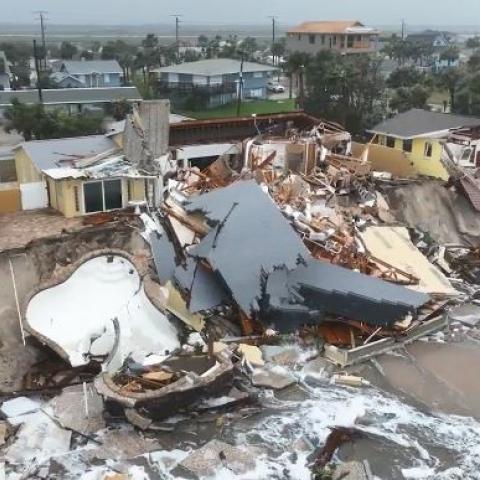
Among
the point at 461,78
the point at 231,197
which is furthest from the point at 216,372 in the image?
the point at 461,78

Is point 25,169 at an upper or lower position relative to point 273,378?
upper

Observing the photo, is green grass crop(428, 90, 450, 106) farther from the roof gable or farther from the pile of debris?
the pile of debris

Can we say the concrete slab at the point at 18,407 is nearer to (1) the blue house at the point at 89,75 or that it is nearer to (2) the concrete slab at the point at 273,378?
(2) the concrete slab at the point at 273,378

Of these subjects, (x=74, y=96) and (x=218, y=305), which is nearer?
(x=218, y=305)

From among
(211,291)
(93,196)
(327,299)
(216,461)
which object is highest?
(93,196)

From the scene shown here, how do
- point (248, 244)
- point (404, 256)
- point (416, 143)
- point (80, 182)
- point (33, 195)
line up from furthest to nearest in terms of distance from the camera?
point (416, 143)
point (33, 195)
point (80, 182)
point (404, 256)
point (248, 244)

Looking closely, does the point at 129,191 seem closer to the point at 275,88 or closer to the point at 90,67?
the point at 275,88

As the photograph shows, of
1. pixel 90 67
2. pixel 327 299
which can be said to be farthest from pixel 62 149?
pixel 90 67

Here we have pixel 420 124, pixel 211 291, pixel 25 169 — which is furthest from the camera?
pixel 420 124
